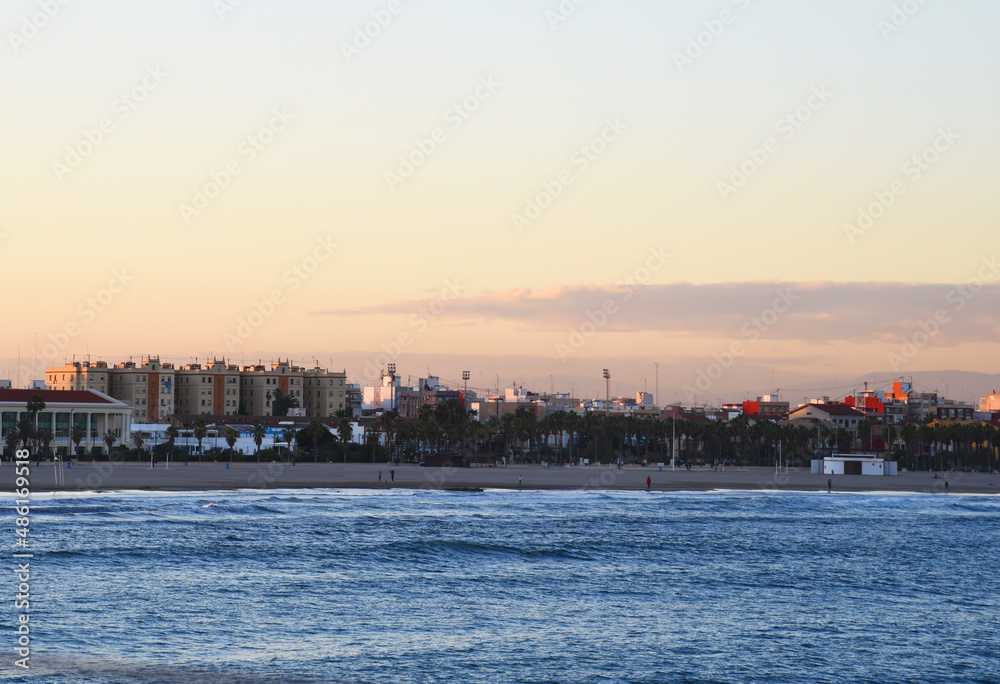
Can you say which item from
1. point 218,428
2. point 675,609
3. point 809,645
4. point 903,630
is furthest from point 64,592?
point 218,428

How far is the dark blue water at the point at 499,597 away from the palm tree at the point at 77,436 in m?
69.2

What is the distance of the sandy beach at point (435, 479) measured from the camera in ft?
356

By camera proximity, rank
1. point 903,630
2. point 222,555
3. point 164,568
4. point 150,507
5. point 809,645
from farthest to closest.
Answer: point 150,507 → point 222,555 → point 164,568 → point 903,630 → point 809,645

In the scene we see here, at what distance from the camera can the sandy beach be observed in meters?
108

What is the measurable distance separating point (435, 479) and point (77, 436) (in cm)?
5333

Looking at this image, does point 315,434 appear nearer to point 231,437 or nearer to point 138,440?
point 231,437

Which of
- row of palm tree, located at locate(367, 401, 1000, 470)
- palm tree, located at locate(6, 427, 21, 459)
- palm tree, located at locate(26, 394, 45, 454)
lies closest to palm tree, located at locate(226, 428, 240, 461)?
row of palm tree, located at locate(367, 401, 1000, 470)

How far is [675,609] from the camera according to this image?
43438 millimetres

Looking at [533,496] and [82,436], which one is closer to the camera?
[533,496]

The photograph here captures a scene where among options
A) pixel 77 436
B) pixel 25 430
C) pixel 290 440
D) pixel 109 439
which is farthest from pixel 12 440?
pixel 290 440

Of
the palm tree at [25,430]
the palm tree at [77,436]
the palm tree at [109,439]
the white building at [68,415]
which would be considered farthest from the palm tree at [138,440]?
the palm tree at [25,430]

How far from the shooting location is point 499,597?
152 ft

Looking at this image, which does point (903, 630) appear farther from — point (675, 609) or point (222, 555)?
point (222, 555)

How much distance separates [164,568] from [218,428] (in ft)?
431
